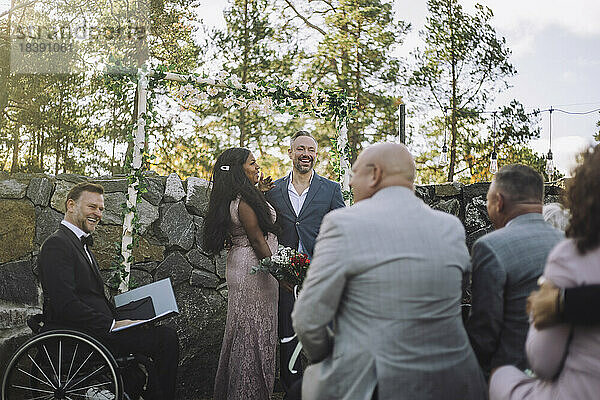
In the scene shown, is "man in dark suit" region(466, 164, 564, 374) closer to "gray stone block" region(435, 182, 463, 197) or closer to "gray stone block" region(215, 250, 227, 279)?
"gray stone block" region(215, 250, 227, 279)

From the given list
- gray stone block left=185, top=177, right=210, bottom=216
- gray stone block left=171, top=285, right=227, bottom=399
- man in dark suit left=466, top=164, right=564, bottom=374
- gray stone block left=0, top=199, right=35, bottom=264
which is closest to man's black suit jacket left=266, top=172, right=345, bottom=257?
gray stone block left=185, top=177, right=210, bottom=216

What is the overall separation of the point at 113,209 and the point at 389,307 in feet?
12.8

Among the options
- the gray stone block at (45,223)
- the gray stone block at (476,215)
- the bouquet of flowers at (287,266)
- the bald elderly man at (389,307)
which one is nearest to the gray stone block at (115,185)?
the gray stone block at (45,223)

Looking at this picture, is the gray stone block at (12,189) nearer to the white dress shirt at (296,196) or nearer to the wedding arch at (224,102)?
the wedding arch at (224,102)

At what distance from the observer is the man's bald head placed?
2238mm

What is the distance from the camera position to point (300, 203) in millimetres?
4648

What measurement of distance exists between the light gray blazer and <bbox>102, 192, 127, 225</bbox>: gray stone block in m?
3.62

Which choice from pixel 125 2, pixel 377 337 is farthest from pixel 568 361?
pixel 125 2

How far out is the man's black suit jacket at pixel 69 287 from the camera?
341cm

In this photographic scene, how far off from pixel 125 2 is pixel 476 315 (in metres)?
11.7

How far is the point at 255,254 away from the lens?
3.84m

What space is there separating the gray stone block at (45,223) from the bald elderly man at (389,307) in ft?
11.9

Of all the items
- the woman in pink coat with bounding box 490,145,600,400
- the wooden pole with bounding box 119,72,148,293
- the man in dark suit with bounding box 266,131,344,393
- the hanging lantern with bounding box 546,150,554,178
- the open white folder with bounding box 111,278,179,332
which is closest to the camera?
the woman in pink coat with bounding box 490,145,600,400

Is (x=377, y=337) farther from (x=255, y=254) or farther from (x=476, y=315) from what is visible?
(x=255, y=254)
